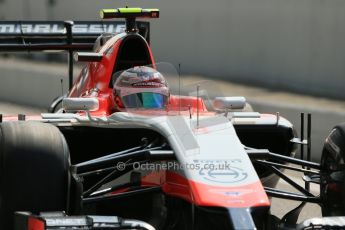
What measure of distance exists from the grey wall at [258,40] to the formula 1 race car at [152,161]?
535cm

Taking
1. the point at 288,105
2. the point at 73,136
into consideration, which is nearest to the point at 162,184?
the point at 73,136

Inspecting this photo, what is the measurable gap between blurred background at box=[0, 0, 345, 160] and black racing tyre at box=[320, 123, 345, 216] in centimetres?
414

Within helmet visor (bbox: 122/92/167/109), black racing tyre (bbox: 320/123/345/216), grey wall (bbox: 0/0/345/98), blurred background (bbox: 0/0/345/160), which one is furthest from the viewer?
grey wall (bbox: 0/0/345/98)

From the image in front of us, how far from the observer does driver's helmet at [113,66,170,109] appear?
659 cm

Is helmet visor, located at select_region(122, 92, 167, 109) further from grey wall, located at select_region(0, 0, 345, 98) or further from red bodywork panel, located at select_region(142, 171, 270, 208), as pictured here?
grey wall, located at select_region(0, 0, 345, 98)

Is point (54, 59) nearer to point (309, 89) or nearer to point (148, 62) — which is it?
point (309, 89)

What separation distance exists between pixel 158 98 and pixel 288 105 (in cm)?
475

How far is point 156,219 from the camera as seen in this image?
19.4ft

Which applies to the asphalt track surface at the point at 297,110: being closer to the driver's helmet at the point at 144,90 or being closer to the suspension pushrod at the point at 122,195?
the driver's helmet at the point at 144,90

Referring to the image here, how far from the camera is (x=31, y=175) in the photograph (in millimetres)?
5156

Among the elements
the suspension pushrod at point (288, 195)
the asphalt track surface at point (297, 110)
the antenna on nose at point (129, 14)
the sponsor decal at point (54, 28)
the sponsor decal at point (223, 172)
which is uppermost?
the antenna on nose at point (129, 14)

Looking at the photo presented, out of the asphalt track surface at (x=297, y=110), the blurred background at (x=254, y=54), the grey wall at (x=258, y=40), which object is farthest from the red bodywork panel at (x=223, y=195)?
the grey wall at (x=258, y=40)

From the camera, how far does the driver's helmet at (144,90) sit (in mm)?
6590
